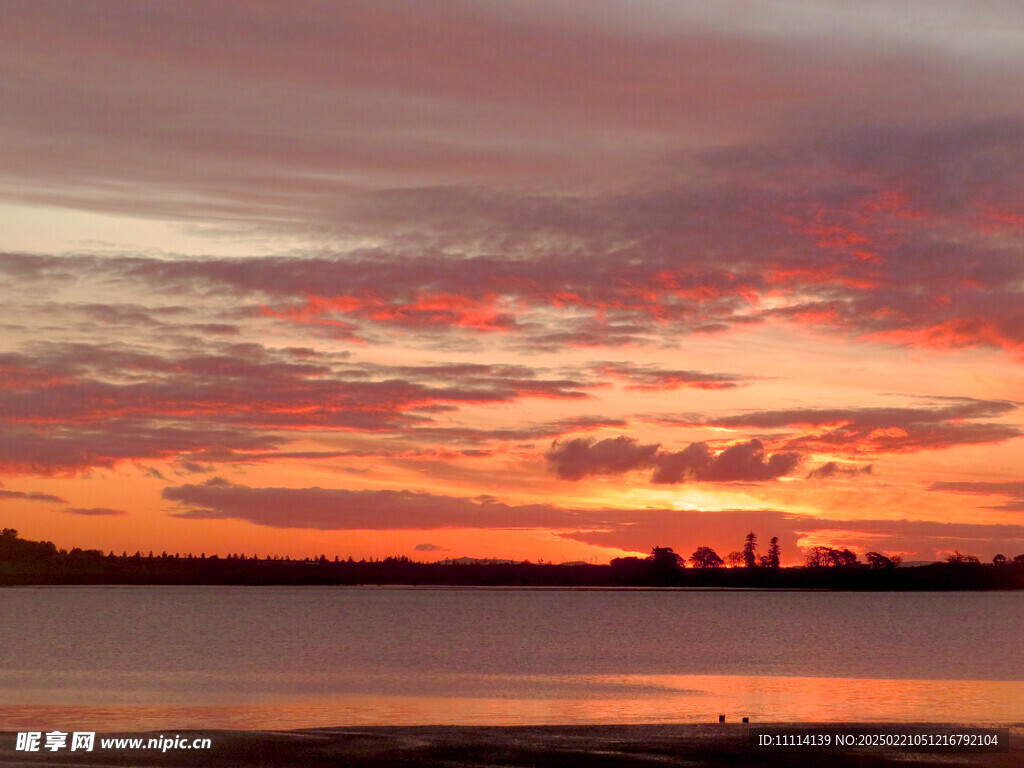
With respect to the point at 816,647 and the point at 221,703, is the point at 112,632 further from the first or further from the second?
the point at 221,703

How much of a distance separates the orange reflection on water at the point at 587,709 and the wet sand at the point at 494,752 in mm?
8990

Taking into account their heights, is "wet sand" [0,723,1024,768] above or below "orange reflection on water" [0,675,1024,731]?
above

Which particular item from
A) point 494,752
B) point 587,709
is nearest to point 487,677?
point 587,709

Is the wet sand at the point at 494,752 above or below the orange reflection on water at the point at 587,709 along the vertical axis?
above

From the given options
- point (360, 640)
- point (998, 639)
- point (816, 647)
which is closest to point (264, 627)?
point (360, 640)

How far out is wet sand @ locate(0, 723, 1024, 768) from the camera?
119 feet

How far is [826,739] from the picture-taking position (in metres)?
41.8

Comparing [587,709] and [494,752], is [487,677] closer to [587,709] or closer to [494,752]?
[587,709]

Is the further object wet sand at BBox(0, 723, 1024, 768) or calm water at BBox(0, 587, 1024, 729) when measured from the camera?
calm water at BBox(0, 587, 1024, 729)

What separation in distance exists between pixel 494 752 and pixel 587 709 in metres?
21.8

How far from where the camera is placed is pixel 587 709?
193ft

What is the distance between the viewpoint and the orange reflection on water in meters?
51.9

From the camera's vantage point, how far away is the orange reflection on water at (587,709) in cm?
5194

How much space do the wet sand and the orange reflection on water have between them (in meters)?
8.99
